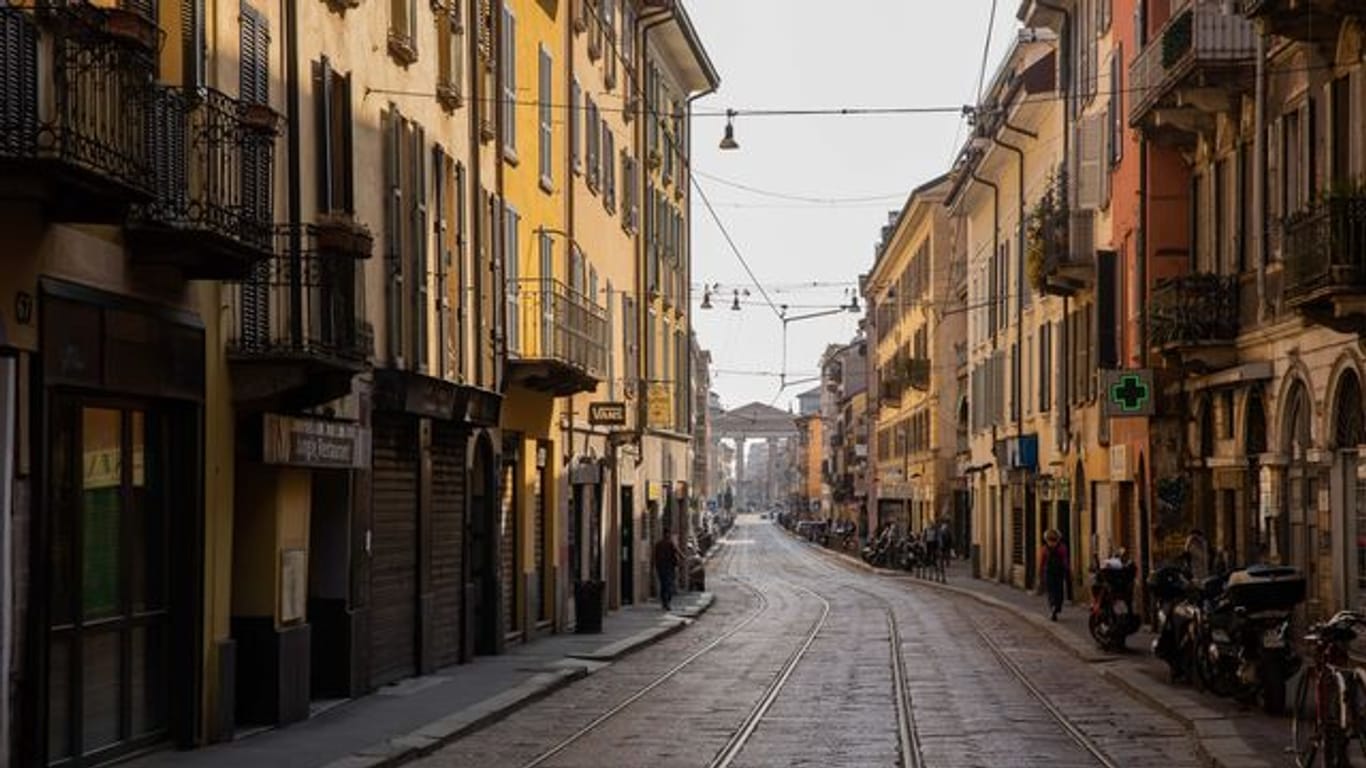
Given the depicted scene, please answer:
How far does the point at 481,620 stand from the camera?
3002 centimetres

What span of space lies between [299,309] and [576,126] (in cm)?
1972

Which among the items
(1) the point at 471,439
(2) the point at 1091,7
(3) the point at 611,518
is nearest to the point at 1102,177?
(2) the point at 1091,7

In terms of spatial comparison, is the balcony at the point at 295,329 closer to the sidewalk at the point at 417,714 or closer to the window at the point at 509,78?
the sidewalk at the point at 417,714

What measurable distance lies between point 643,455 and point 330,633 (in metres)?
27.1

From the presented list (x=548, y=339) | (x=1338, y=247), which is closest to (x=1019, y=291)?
(x=548, y=339)

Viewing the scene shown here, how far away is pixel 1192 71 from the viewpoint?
28922mm

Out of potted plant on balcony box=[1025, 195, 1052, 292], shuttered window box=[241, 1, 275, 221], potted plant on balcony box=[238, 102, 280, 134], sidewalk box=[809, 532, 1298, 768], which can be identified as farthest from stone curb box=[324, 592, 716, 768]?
potted plant on balcony box=[1025, 195, 1052, 292]

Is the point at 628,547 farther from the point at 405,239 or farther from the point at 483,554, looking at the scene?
the point at 405,239

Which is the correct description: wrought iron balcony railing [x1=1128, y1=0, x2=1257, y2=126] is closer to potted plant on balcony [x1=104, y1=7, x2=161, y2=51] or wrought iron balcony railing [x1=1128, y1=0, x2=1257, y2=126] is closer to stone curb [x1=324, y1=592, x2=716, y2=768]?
stone curb [x1=324, y1=592, x2=716, y2=768]

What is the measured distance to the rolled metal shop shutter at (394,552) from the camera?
24141 millimetres

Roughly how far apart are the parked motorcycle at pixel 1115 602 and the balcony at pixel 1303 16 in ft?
28.6

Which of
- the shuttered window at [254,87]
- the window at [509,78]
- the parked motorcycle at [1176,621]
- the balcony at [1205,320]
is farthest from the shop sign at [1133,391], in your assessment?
the shuttered window at [254,87]

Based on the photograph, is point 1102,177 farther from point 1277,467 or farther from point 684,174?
point 684,174

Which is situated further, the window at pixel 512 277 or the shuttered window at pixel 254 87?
the window at pixel 512 277
